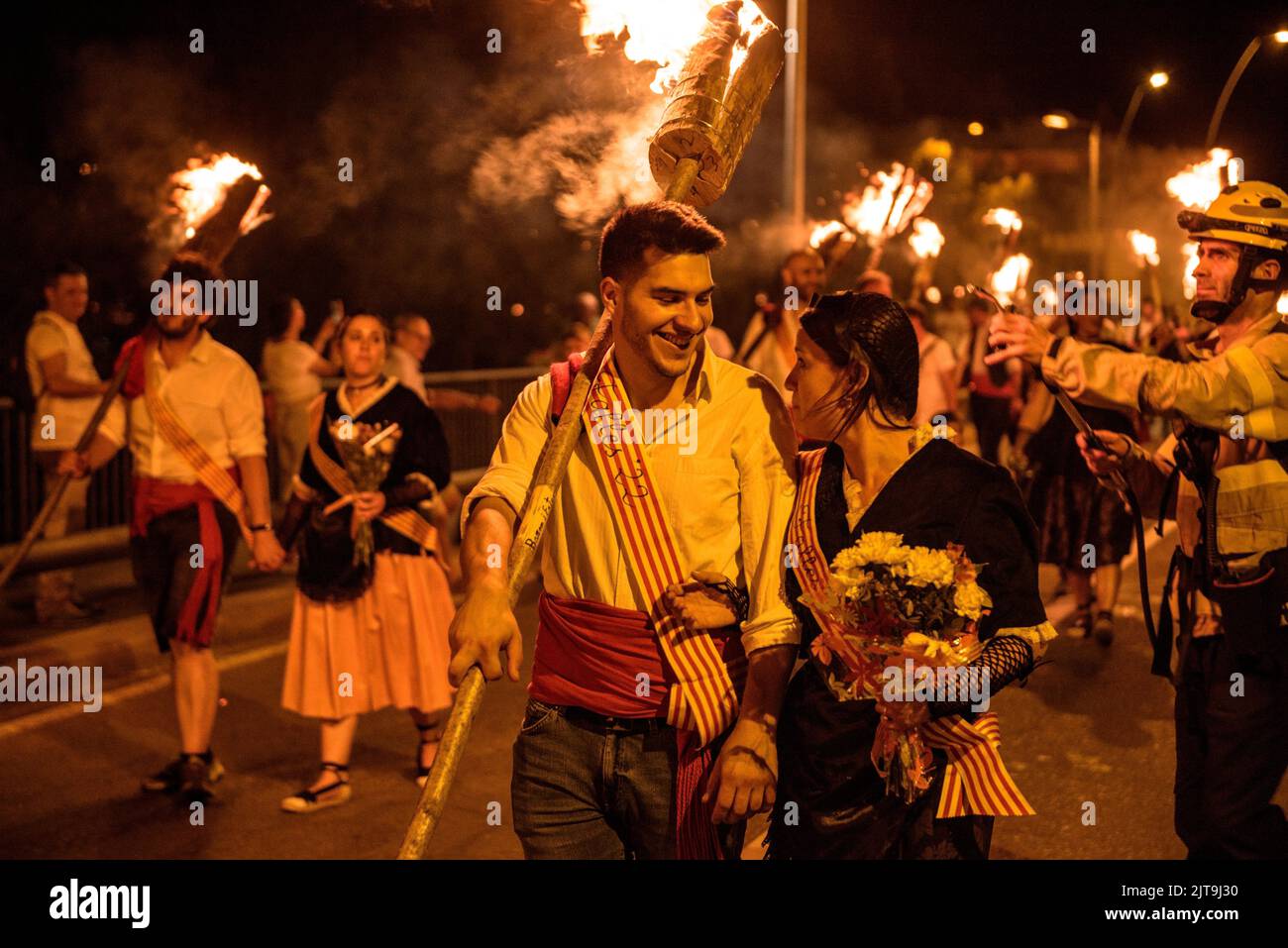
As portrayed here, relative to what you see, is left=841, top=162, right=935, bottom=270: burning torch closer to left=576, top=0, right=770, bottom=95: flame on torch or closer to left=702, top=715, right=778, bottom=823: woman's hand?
left=576, top=0, right=770, bottom=95: flame on torch

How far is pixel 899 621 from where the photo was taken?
3021mm

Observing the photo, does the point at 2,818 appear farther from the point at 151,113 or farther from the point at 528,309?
the point at 528,309

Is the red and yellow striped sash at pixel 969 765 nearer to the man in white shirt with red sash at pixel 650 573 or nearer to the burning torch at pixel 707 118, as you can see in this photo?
the man in white shirt with red sash at pixel 650 573

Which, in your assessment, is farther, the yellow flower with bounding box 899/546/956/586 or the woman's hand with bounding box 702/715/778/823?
the woman's hand with bounding box 702/715/778/823

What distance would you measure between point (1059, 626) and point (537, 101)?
5169mm

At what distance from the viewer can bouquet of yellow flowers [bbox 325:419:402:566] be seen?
20.6 ft

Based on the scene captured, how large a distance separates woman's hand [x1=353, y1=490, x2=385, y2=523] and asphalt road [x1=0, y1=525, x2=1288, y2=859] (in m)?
1.16

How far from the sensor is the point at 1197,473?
4.21m

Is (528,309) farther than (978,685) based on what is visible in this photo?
Yes

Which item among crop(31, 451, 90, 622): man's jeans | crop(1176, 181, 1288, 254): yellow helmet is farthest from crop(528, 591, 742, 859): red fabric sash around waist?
crop(31, 451, 90, 622): man's jeans

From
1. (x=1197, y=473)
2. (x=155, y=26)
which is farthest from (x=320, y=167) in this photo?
(x=1197, y=473)

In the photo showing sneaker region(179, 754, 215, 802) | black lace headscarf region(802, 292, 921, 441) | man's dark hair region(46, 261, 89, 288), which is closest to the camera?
black lace headscarf region(802, 292, 921, 441)

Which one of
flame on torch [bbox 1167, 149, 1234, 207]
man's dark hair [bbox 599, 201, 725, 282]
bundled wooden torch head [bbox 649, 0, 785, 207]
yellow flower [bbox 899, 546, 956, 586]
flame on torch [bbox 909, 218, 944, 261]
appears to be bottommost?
yellow flower [bbox 899, 546, 956, 586]

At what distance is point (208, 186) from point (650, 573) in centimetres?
422
